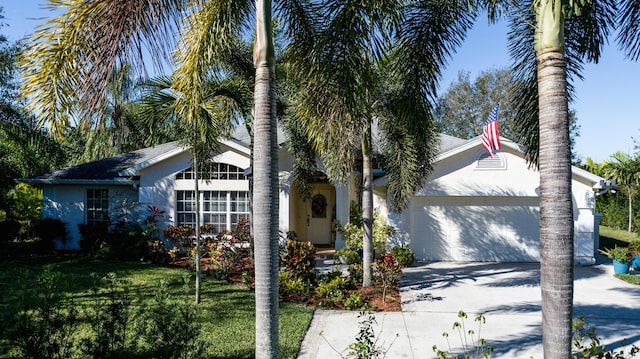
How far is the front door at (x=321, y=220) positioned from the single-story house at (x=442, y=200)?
11.3ft

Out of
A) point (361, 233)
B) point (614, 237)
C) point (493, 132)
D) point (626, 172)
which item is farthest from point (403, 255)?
point (626, 172)

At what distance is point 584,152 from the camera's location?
3300cm

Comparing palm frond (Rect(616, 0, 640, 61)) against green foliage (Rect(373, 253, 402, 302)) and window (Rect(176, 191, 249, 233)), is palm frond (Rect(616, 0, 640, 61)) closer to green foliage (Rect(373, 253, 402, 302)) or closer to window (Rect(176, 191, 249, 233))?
green foliage (Rect(373, 253, 402, 302))

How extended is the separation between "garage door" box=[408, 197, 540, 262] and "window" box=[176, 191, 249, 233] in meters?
5.94

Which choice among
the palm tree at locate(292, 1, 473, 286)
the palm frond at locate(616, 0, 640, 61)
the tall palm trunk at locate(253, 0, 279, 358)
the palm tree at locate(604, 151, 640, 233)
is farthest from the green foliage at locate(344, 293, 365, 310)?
the palm tree at locate(604, 151, 640, 233)

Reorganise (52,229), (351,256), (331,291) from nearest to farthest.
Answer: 1. (331,291)
2. (351,256)
3. (52,229)

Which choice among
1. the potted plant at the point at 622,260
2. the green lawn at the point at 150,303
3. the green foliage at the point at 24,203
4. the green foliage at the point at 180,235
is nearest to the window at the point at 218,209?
the green foliage at the point at 180,235

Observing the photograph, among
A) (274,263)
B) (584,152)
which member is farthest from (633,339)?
(584,152)

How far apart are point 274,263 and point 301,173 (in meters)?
8.68

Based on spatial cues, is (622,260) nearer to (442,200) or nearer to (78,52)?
(442,200)

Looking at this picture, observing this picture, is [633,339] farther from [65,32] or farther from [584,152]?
[584,152]

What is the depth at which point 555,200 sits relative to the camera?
346cm

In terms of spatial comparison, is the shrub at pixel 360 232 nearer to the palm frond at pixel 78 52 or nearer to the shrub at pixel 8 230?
the palm frond at pixel 78 52

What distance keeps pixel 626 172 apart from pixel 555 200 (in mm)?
24722
